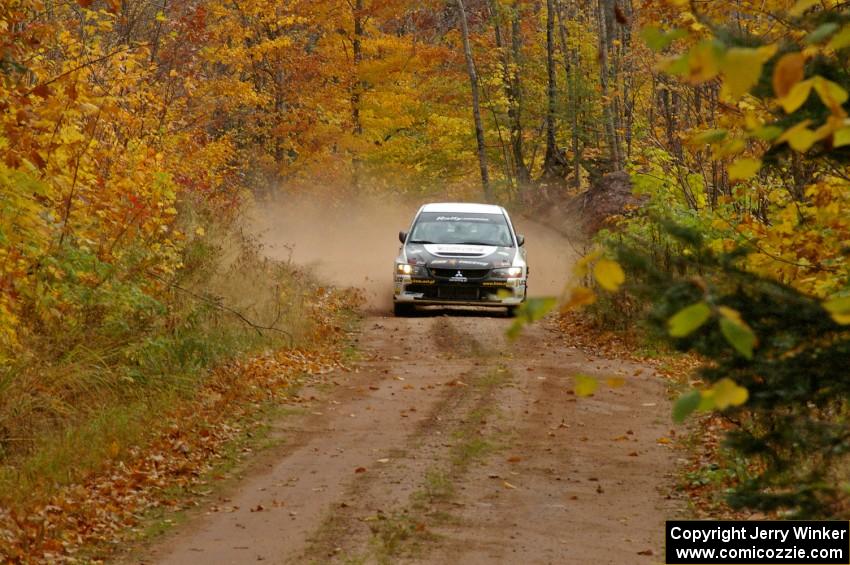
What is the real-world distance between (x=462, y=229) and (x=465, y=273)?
1.63m

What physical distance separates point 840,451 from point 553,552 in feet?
11.2

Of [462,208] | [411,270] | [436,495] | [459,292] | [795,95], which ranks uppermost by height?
[462,208]

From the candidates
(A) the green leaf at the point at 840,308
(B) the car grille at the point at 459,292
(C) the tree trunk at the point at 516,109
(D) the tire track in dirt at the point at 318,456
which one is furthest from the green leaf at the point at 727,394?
(C) the tree trunk at the point at 516,109

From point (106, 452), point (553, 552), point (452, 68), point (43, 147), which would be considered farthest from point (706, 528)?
point (452, 68)

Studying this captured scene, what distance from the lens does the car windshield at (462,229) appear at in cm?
1991

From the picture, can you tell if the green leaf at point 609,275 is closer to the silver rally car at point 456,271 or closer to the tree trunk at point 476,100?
the silver rally car at point 456,271

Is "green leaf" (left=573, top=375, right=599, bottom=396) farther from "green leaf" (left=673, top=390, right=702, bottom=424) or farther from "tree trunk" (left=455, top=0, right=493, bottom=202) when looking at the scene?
"tree trunk" (left=455, top=0, right=493, bottom=202)

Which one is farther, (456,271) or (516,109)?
(516,109)

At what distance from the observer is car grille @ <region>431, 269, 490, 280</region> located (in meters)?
18.8

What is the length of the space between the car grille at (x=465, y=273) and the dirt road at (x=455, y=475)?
3.84m

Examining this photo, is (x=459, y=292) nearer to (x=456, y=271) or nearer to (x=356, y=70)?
(x=456, y=271)

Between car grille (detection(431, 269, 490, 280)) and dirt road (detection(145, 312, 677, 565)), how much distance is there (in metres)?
3.84

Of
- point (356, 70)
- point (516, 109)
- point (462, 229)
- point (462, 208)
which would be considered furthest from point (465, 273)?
point (516, 109)

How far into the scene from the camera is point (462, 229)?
20297 mm
